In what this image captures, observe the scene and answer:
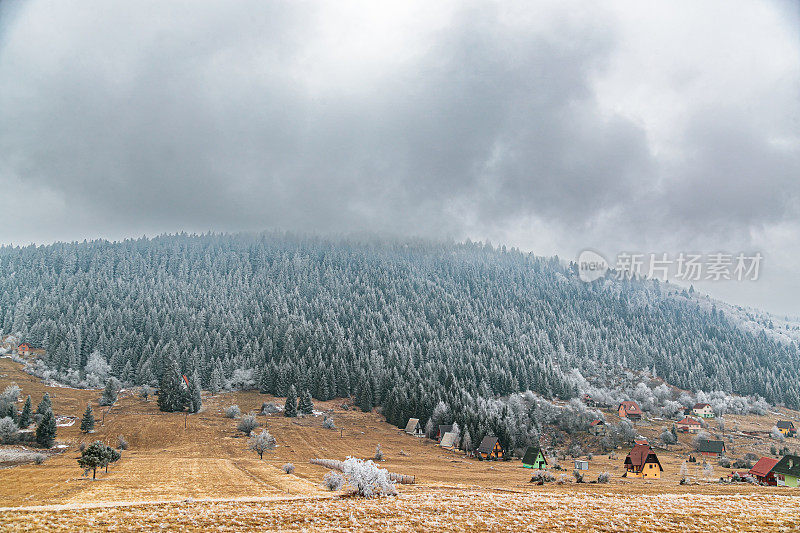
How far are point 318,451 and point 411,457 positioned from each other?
793 inches

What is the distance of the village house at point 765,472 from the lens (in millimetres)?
69463

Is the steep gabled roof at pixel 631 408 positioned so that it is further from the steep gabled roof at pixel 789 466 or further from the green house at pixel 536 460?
the steep gabled roof at pixel 789 466

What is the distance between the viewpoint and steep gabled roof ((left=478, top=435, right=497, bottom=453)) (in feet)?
344

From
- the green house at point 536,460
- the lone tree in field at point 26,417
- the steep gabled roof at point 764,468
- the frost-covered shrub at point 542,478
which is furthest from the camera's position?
the lone tree in field at point 26,417

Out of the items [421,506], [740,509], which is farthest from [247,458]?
[740,509]

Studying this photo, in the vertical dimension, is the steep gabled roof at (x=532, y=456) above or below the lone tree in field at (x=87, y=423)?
above

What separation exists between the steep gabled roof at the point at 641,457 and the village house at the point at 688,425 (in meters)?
75.8

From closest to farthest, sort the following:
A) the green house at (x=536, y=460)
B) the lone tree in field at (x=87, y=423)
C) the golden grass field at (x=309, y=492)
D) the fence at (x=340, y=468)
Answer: the golden grass field at (x=309, y=492)
the fence at (x=340, y=468)
the green house at (x=536, y=460)
the lone tree in field at (x=87, y=423)

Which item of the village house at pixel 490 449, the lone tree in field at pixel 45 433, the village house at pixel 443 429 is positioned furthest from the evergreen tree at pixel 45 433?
the village house at pixel 490 449

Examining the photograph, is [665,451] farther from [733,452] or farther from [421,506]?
[421,506]

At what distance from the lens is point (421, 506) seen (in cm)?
3316

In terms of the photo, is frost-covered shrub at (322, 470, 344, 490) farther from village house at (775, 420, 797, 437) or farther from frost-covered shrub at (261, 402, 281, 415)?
village house at (775, 420, 797, 437)

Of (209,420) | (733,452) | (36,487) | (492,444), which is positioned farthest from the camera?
(209,420)

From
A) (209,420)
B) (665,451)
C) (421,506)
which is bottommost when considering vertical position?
(209,420)
